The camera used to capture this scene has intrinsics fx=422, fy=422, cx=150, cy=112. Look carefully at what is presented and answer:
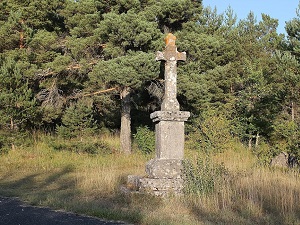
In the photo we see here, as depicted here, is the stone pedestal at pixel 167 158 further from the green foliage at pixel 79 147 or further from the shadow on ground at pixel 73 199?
the green foliage at pixel 79 147

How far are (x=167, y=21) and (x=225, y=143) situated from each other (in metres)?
6.51

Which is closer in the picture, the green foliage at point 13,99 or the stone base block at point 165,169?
the stone base block at point 165,169

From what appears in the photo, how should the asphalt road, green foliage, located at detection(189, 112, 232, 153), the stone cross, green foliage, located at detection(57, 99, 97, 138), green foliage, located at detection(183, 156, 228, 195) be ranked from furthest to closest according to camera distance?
1. green foliage, located at detection(57, 99, 97, 138)
2. green foliage, located at detection(189, 112, 232, 153)
3. the stone cross
4. green foliage, located at detection(183, 156, 228, 195)
5. the asphalt road

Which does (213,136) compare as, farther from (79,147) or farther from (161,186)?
(161,186)

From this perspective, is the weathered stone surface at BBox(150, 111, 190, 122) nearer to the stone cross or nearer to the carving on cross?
the stone cross

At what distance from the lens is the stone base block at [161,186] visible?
902cm

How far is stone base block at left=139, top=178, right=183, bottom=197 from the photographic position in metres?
9.02

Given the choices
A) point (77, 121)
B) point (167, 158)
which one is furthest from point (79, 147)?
point (167, 158)

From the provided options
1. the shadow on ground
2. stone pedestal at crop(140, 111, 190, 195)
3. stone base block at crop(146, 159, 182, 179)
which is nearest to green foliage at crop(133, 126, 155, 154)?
the shadow on ground

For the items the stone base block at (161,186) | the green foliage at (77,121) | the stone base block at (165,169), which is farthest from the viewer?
the green foliage at (77,121)

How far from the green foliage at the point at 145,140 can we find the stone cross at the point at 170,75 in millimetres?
9650

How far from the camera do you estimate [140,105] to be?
22234 millimetres

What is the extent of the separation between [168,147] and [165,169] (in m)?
0.52

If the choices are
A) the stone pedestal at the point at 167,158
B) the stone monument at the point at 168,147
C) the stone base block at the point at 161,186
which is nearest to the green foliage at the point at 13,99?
the stone monument at the point at 168,147
